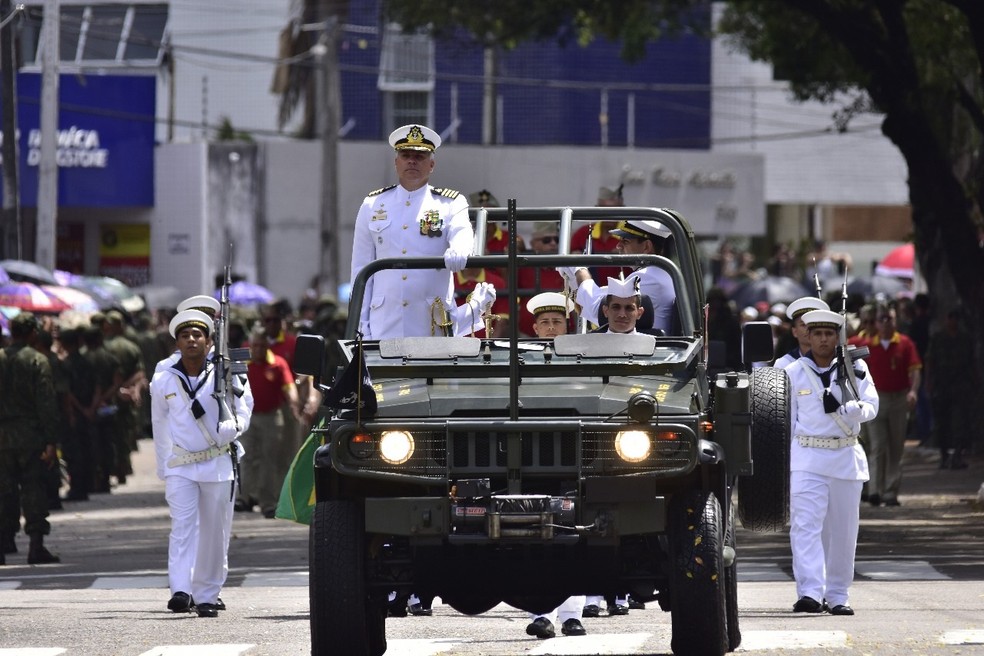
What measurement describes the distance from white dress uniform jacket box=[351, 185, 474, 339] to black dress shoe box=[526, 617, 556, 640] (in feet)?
5.85

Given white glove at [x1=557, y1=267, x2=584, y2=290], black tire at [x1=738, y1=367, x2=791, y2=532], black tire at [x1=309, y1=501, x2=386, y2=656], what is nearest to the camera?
black tire at [x1=309, y1=501, x2=386, y2=656]

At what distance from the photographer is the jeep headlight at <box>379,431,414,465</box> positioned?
28.1 ft

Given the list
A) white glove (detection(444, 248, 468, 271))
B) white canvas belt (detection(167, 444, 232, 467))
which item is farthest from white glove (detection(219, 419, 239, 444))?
white glove (detection(444, 248, 468, 271))

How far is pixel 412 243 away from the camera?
36.4ft

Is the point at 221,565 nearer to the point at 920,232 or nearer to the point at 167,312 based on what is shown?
the point at 920,232

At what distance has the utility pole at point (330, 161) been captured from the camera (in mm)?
38156

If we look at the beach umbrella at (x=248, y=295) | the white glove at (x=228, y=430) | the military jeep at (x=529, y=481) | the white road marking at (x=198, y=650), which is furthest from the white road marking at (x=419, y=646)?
the beach umbrella at (x=248, y=295)

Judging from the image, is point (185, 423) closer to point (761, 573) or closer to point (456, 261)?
point (456, 261)

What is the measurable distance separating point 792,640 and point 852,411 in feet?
7.20

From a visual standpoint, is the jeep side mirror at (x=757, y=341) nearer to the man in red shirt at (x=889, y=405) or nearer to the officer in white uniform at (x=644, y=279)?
the officer in white uniform at (x=644, y=279)

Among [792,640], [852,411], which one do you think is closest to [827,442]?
[852,411]

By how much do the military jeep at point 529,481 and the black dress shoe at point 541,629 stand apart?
195cm

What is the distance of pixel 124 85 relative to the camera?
3828 cm

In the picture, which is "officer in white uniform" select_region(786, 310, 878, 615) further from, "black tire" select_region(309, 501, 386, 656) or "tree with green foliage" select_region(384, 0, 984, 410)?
"tree with green foliage" select_region(384, 0, 984, 410)
